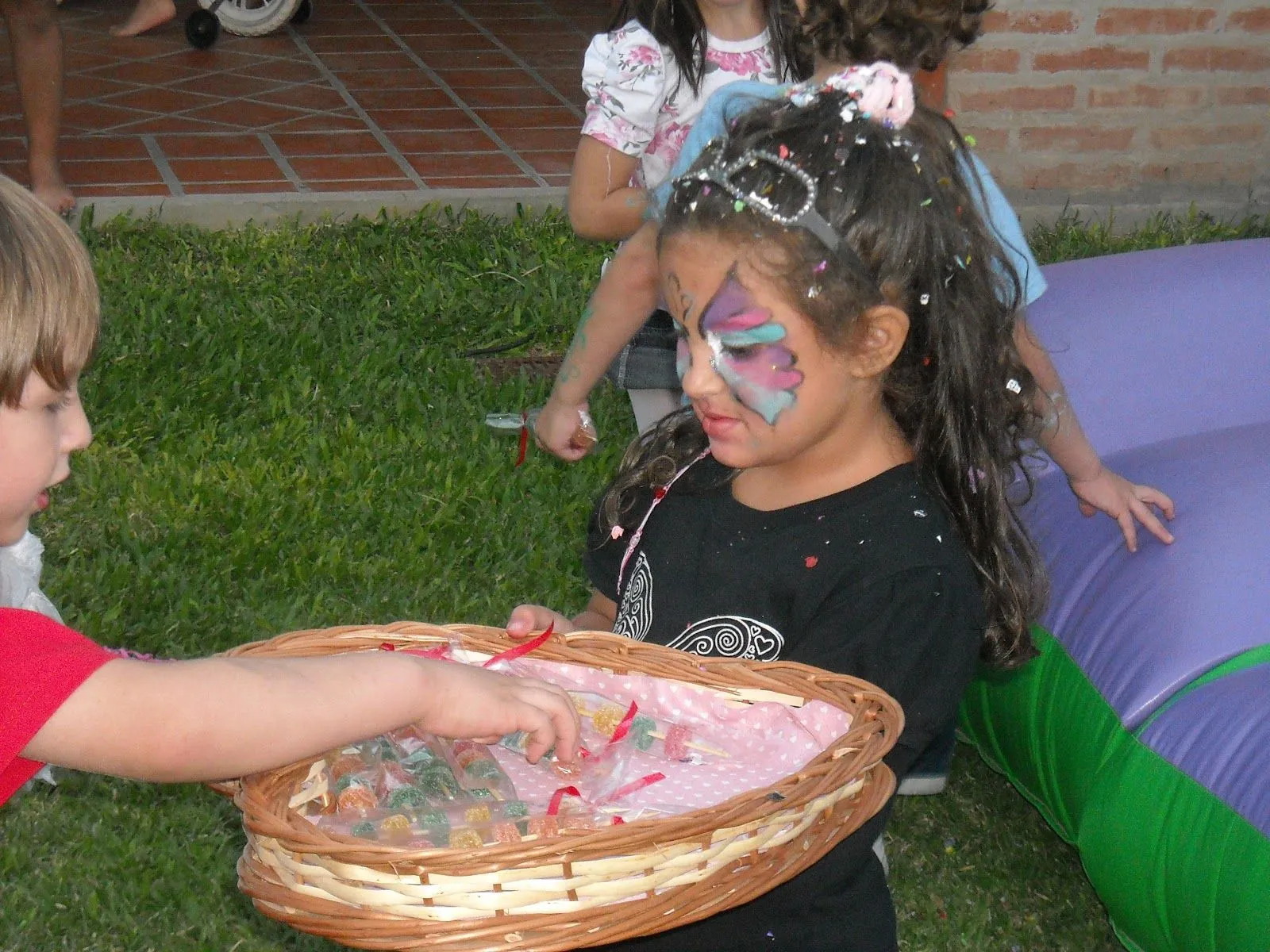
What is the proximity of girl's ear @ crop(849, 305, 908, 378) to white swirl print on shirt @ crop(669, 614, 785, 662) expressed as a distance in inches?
13.4

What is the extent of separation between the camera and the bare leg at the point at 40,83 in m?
4.55

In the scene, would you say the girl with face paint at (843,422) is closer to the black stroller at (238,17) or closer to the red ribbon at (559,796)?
the red ribbon at (559,796)

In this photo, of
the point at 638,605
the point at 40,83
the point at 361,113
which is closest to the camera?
the point at 638,605

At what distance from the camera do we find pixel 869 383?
187cm

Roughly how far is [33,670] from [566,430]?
1.42 meters

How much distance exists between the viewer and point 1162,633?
7.86ft

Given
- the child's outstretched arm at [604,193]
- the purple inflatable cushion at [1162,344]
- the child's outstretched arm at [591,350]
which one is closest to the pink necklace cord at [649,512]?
the child's outstretched arm at [591,350]

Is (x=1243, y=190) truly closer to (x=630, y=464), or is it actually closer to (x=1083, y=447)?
(x=1083, y=447)

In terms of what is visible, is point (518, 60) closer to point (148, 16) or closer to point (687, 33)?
point (148, 16)

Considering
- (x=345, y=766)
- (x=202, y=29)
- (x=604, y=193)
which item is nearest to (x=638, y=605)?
(x=345, y=766)

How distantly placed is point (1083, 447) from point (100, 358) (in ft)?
8.55

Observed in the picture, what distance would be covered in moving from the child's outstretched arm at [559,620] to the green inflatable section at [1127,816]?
84 centimetres

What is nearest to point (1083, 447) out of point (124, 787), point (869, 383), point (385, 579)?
point (869, 383)

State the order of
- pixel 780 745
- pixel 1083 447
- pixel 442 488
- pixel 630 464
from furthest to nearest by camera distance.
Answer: pixel 442 488 → pixel 1083 447 → pixel 630 464 → pixel 780 745
